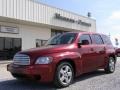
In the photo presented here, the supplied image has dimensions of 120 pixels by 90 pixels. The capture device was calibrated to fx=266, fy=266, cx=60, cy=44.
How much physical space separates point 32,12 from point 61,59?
48.7ft

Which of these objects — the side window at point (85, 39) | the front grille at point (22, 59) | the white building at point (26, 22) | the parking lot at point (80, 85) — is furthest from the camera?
the white building at point (26, 22)

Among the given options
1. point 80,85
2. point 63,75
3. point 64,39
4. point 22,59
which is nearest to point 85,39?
point 64,39

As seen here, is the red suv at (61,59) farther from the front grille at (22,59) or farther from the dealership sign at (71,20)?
the dealership sign at (71,20)

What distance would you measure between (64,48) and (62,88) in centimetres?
129

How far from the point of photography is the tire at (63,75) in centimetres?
814

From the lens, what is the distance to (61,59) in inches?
326

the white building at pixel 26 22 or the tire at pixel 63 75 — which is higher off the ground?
the white building at pixel 26 22

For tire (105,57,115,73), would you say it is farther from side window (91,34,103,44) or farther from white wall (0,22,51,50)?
white wall (0,22,51,50)

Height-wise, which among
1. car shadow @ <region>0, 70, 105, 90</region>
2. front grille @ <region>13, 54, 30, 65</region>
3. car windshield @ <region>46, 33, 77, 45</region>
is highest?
car windshield @ <region>46, 33, 77, 45</region>

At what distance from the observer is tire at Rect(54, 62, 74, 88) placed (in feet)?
26.7

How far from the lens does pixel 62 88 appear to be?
8.30 m

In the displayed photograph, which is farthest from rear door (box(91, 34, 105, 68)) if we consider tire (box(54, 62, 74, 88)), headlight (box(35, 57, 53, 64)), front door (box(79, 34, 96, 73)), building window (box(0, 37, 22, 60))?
building window (box(0, 37, 22, 60))

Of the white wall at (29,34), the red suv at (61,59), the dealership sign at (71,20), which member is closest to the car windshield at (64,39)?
the red suv at (61,59)

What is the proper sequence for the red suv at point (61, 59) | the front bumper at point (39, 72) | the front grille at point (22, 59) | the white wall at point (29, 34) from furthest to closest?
the white wall at point (29, 34) < the front grille at point (22, 59) < the red suv at point (61, 59) < the front bumper at point (39, 72)
